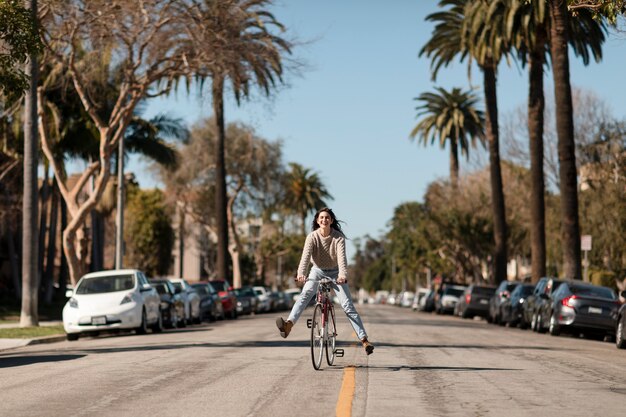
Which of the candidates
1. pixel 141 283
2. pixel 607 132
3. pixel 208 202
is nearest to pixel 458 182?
pixel 208 202

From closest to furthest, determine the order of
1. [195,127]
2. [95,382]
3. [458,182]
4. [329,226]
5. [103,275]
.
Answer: [95,382] < [329,226] < [103,275] < [195,127] < [458,182]

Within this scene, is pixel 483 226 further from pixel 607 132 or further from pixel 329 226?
pixel 329 226

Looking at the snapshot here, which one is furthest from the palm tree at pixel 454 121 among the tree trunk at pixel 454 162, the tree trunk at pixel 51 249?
the tree trunk at pixel 51 249

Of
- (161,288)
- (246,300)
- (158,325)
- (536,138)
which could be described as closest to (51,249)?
(246,300)

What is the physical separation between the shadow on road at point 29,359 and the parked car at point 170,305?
1149 centimetres

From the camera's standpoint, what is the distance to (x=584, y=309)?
94.7 feet

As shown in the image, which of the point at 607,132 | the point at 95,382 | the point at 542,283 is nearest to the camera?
the point at 95,382

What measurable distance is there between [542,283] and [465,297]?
15746 millimetres

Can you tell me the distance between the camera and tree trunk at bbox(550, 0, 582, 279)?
3878 cm

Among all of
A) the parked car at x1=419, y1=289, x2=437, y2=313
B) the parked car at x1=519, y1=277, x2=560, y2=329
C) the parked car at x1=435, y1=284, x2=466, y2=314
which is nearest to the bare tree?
the parked car at x1=519, y1=277, x2=560, y2=329

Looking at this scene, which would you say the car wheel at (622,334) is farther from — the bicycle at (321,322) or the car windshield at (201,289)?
the car windshield at (201,289)

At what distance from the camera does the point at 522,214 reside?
71.6 metres

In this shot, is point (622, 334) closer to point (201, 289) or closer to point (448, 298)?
point (201, 289)

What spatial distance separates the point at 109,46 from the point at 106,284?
32.6 ft
